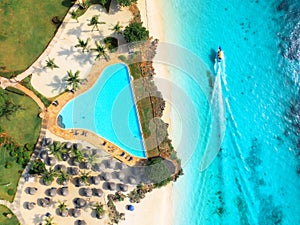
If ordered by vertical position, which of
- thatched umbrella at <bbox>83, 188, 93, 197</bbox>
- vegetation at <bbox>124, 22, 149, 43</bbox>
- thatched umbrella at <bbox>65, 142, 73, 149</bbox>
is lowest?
thatched umbrella at <bbox>83, 188, 93, 197</bbox>

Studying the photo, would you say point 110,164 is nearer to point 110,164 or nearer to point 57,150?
point 110,164

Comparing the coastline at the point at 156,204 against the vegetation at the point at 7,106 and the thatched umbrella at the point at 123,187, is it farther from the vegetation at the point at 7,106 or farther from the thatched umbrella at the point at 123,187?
the vegetation at the point at 7,106

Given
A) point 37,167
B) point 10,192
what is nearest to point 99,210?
point 37,167

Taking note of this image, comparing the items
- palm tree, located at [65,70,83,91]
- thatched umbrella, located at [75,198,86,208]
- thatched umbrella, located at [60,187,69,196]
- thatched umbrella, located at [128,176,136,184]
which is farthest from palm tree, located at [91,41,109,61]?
thatched umbrella, located at [75,198,86,208]

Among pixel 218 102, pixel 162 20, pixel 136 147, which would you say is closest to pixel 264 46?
pixel 218 102

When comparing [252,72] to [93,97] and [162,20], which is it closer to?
[162,20]

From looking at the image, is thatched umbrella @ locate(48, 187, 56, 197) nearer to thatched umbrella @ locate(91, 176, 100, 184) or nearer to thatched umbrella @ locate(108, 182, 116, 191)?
thatched umbrella @ locate(91, 176, 100, 184)
